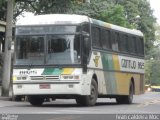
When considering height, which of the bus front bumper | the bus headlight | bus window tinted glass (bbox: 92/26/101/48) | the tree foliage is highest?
the tree foliage

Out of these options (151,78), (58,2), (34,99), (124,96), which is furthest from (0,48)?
(151,78)

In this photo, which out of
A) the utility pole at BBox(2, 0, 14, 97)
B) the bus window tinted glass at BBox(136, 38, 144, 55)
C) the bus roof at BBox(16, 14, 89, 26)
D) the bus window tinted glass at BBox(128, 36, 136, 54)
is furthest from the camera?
the bus window tinted glass at BBox(136, 38, 144, 55)

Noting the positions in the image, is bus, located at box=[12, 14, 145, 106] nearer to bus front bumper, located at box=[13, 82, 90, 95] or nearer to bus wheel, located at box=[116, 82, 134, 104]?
bus front bumper, located at box=[13, 82, 90, 95]

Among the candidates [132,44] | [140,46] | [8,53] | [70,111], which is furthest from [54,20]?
[140,46]

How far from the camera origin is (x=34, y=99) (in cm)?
2505

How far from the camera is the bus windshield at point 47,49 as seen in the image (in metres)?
23.0

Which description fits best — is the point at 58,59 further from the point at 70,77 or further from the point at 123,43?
the point at 123,43

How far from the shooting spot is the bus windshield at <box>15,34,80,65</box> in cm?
2295

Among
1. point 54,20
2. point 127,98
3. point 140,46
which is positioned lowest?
point 127,98

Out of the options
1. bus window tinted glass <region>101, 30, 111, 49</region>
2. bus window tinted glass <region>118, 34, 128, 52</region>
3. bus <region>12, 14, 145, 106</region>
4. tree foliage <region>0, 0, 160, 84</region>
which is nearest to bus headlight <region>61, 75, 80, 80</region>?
bus <region>12, 14, 145, 106</region>

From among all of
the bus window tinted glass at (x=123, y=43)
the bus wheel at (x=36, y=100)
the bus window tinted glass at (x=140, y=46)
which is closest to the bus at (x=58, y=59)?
the bus wheel at (x=36, y=100)

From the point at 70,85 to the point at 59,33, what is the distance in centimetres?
194

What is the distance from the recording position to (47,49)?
76.0ft

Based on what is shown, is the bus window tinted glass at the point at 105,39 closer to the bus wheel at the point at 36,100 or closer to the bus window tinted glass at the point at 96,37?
the bus window tinted glass at the point at 96,37
